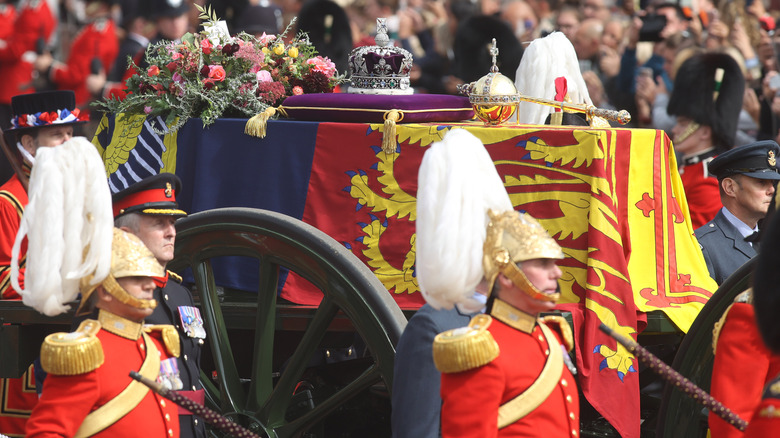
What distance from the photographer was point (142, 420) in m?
3.74

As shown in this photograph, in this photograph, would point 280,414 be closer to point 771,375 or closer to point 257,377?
point 257,377

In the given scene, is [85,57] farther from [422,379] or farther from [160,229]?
[422,379]

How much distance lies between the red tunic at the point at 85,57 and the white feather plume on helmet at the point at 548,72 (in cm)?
736

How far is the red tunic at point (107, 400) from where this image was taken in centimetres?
349

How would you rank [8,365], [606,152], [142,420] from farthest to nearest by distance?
[8,365] → [606,152] → [142,420]

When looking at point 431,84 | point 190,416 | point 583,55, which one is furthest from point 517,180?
point 431,84

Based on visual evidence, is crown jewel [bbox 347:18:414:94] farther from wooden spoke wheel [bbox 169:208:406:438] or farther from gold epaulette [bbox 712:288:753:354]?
gold epaulette [bbox 712:288:753:354]

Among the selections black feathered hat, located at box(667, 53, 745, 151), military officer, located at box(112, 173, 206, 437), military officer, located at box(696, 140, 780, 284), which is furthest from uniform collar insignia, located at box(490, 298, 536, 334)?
black feathered hat, located at box(667, 53, 745, 151)

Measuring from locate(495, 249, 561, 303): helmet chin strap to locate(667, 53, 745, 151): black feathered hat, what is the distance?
13.5 ft

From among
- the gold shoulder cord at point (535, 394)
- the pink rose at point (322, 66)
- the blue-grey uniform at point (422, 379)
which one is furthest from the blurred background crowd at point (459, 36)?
the gold shoulder cord at point (535, 394)

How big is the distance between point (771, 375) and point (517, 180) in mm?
1192

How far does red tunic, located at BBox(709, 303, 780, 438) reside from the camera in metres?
3.84

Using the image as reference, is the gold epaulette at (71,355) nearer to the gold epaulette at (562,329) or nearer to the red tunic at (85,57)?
the gold epaulette at (562,329)

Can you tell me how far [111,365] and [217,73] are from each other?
6.91 ft
